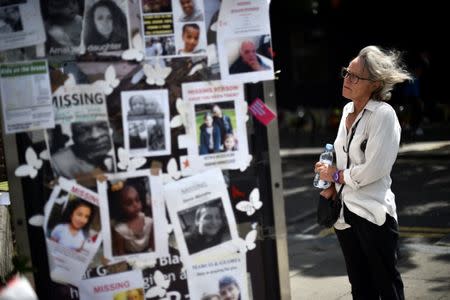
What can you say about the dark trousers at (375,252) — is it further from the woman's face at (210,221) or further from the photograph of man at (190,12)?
the photograph of man at (190,12)

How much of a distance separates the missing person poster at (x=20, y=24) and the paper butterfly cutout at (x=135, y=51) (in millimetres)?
380

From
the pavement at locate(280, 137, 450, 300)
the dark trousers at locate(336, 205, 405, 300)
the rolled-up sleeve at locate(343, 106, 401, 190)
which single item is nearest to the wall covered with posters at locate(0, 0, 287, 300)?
the rolled-up sleeve at locate(343, 106, 401, 190)

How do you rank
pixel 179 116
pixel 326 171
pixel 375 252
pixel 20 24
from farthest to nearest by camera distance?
pixel 326 171, pixel 375 252, pixel 179 116, pixel 20 24

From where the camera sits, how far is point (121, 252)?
3.19 m

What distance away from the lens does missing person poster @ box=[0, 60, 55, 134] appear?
2982mm

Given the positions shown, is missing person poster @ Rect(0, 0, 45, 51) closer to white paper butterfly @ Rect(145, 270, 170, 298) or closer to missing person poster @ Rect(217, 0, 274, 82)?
missing person poster @ Rect(217, 0, 274, 82)

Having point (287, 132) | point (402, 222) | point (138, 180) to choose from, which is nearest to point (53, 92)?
point (138, 180)

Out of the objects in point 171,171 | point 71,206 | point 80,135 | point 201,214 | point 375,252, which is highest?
point 80,135

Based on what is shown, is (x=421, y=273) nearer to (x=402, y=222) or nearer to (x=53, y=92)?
(x=402, y=222)

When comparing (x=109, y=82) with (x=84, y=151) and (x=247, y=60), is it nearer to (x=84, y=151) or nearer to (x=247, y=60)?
(x=84, y=151)

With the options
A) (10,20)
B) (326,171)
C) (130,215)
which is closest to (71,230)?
(130,215)

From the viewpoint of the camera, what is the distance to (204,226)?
328cm

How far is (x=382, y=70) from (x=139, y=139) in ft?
4.94

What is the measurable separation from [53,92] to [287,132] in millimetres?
16091
